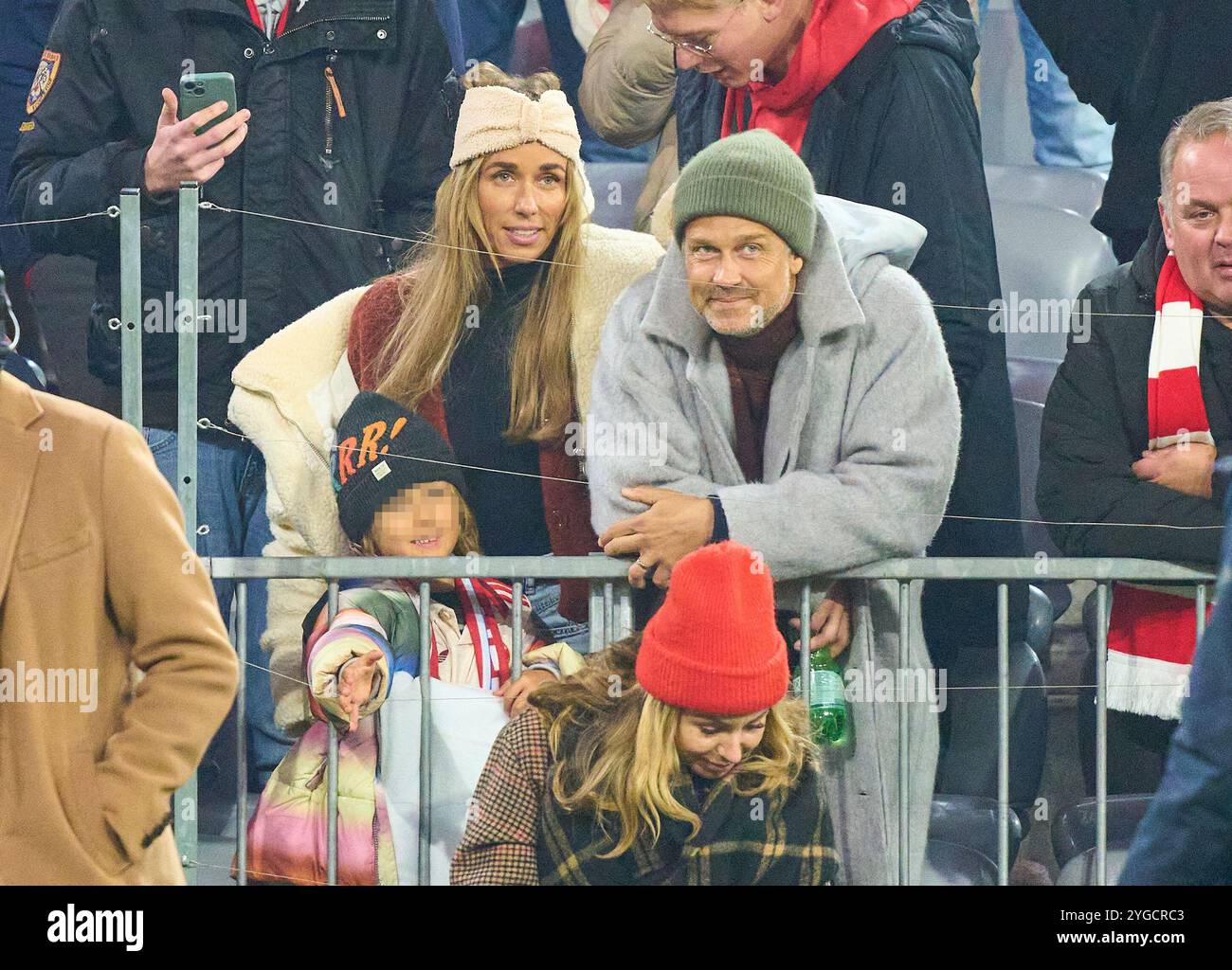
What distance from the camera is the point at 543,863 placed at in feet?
13.7

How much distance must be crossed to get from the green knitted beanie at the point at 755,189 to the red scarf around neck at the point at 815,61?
1.10ft

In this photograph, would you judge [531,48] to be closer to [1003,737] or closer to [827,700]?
[827,700]

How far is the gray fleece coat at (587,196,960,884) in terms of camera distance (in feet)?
14.3

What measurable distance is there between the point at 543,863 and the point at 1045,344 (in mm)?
1721

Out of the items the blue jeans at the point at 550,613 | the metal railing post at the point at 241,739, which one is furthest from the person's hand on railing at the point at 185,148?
the blue jeans at the point at 550,613

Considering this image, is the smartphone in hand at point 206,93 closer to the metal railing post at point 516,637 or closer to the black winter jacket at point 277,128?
the black winter jacket at point 277,128

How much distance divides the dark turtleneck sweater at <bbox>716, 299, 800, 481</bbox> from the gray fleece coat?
0.02 m

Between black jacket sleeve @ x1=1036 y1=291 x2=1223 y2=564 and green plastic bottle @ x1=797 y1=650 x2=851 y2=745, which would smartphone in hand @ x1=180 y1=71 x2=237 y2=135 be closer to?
green plastic bottle @ x1=797 y1=650 x2=851 y2=745

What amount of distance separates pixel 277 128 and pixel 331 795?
5.14ft

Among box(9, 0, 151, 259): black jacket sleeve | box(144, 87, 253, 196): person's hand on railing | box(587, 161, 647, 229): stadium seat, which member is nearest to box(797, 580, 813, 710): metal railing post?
box(587, 161, 647, 229): stadium seat

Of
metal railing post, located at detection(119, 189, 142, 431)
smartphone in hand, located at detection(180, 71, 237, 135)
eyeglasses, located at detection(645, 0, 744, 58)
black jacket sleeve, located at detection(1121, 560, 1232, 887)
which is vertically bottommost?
black jacket sleeve, located at detection(1121, 560, 1232, 887)

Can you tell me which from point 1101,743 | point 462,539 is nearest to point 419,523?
point 462,539

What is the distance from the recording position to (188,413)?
4430 mm
